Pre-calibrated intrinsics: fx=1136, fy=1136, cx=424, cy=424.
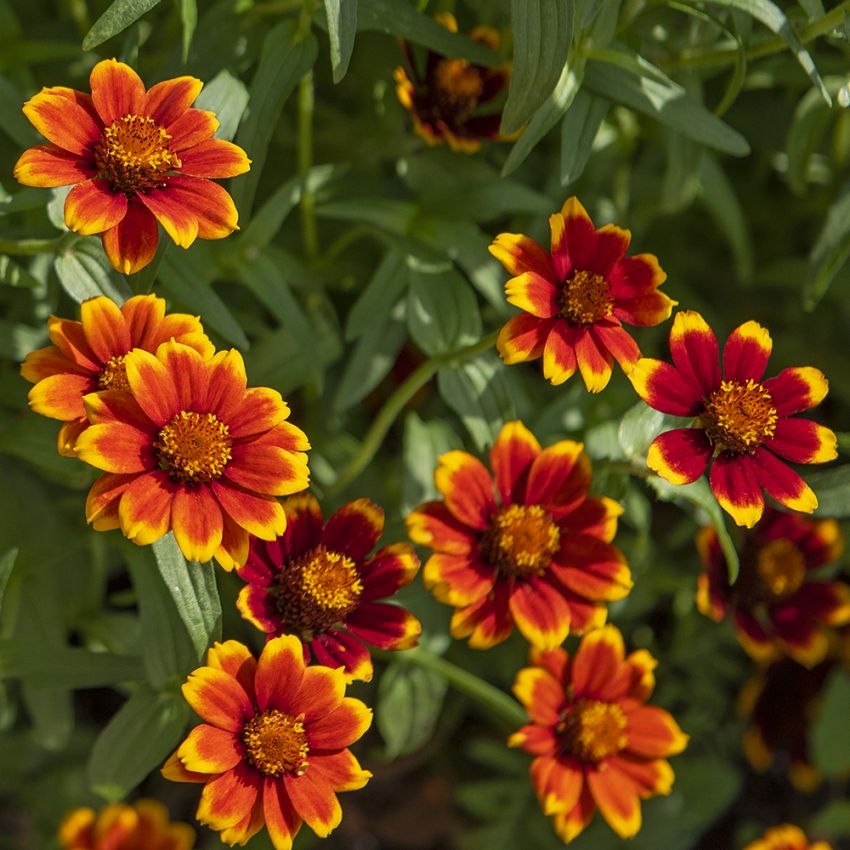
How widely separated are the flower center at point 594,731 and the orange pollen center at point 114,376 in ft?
2.18

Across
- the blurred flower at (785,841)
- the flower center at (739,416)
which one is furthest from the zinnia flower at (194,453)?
the blurred flower at (785,841)

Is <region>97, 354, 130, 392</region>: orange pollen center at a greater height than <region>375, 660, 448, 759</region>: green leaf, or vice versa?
<region>97, 354, 130, 392</region>: orange pollen center

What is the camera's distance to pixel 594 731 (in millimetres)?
1343

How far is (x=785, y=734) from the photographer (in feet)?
6.45

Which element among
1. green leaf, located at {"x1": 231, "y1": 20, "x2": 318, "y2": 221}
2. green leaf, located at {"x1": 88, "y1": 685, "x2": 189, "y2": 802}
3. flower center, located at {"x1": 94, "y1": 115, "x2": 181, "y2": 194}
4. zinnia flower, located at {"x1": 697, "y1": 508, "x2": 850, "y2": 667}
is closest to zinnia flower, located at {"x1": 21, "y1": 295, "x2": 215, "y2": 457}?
flower center, located at {"x1": 94, "y1": 115, "x2": 181, "y2": 194}

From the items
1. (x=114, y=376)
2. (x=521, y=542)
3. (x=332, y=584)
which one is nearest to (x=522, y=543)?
(x=521, y=542)

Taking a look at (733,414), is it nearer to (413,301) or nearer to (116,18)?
(413,301)

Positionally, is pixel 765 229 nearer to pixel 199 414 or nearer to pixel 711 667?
pixel 711 667

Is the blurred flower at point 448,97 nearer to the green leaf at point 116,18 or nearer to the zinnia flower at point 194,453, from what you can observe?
the green leaf at point 116,18

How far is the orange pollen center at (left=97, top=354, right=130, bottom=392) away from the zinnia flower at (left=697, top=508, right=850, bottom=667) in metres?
0.84

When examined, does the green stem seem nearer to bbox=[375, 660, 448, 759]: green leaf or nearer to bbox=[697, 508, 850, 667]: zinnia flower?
bbox=[375, 660, 448, 759]: green leaf

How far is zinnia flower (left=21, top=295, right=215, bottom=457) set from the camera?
3.54ft

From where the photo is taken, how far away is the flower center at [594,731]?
1.34 metres

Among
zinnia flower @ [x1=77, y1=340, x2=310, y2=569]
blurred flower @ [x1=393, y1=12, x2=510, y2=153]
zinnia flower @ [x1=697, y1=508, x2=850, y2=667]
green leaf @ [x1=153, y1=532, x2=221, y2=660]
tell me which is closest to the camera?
zinnia flower @ [x1=77, y1=340, x2=310, y2=569]
